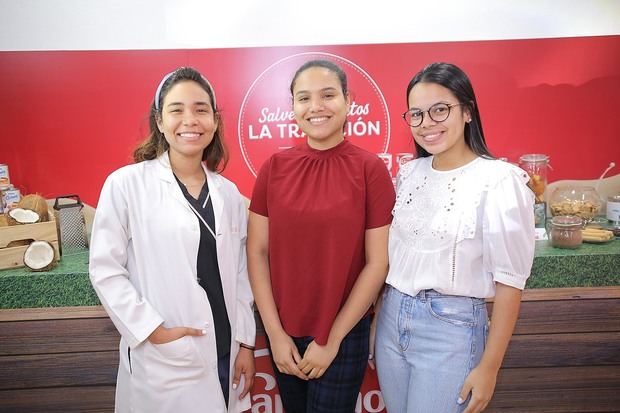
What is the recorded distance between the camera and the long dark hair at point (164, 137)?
1665 millimetres

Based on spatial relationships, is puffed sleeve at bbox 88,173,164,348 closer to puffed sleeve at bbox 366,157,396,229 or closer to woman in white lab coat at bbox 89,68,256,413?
woman in white lab coat at bbox 89,68,256,413

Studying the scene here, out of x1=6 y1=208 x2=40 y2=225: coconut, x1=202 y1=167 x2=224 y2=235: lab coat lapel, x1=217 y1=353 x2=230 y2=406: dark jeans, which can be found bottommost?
x1=217 y1=353 x2=230 y2=406: dark jeans

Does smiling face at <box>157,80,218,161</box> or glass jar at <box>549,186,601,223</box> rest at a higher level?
smiling face at <box>157,80,218,161</box>

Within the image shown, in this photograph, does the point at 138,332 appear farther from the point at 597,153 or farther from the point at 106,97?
the point at 597,153

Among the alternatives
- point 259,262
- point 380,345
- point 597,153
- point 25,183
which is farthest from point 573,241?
point 25,183

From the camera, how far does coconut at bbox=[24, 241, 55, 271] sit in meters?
2.18

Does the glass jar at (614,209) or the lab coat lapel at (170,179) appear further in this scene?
the glass jar at (614,209)

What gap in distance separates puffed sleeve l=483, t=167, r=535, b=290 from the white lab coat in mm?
→ 832

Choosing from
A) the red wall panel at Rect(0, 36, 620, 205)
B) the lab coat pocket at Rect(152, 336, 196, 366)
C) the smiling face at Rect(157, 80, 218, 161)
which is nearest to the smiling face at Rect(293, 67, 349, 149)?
the smiling face at Rect(157, 80, 218, 161)

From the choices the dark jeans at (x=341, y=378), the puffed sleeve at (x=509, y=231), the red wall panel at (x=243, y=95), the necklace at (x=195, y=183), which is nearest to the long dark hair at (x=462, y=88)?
the puffed sleeve at (x=509, y=231)

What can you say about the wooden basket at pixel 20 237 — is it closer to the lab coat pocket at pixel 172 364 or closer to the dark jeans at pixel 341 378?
the lab coat pocket at pixel 172 364

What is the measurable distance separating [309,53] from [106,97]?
1102 mm

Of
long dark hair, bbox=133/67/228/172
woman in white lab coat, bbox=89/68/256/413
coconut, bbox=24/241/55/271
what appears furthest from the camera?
coconut, bbox=24/241/55/271

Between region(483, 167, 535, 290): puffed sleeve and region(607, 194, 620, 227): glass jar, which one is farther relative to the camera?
region(607, 194, 620, 227): glass jar
